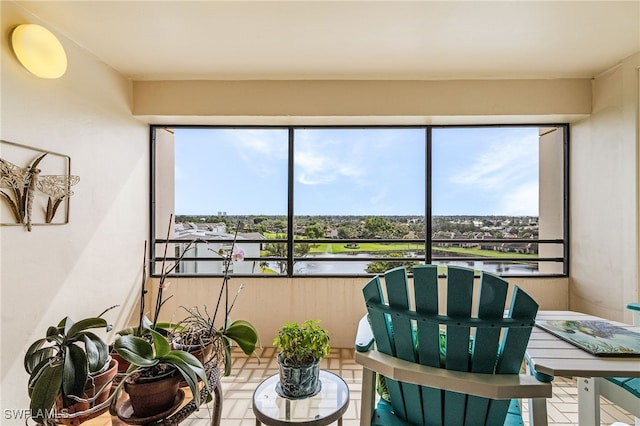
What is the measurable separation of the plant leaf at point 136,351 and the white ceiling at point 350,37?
1.89 m

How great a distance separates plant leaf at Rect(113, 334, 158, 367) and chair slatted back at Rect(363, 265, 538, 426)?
0.79 metres

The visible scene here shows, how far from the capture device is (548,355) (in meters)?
1.13

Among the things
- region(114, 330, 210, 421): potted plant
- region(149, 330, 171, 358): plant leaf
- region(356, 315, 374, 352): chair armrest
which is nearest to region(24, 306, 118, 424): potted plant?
region(114, 330, 210, 421): potted plant

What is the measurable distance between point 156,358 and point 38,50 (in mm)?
2041

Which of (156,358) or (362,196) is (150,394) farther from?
(362,196)

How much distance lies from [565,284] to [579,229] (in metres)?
0.57

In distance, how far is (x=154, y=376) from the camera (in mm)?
922

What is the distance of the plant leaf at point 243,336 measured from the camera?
118 cm

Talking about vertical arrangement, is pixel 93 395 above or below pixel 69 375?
below

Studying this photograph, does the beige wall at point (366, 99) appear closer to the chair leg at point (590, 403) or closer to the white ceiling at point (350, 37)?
the white ceiling at point (350, 37)

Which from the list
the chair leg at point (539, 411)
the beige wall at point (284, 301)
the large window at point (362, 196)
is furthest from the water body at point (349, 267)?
the chair leg at point (539, 411)

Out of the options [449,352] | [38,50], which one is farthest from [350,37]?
[449,352]

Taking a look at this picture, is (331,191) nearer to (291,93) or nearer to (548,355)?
(291,93)

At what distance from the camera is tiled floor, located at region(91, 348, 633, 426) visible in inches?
75.7
